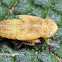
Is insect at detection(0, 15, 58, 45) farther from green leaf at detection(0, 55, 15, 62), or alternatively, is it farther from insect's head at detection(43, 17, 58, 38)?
green leaf at detection(0, 55, 15, 62)

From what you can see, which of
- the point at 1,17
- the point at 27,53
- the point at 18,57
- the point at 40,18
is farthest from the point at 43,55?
the point at 1,17

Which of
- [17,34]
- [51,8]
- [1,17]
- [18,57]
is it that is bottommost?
[18,57]

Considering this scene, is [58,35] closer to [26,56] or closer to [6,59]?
[26,56]

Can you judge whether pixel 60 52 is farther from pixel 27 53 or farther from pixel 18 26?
pixel 18 26

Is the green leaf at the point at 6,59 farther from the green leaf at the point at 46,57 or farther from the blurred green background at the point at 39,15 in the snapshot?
the green leaf at the point at 46,57

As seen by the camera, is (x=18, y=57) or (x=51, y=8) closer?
(x=18, y=57)

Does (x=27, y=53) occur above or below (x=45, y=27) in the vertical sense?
below

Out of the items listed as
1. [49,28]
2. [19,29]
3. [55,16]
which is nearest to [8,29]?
[19,29]
